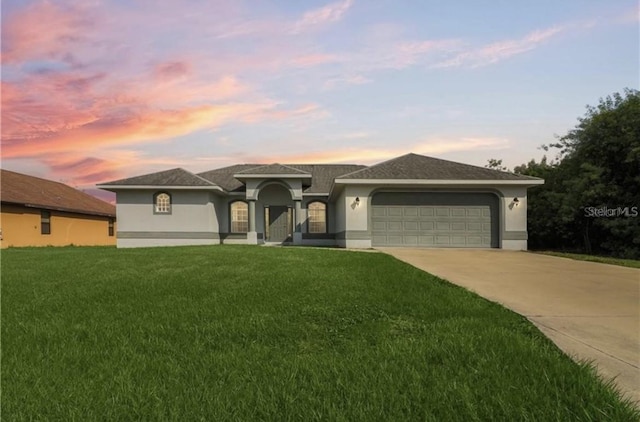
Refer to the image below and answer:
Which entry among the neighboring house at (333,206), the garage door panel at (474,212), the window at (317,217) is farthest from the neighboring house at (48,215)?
the garage door panel at (474,212)

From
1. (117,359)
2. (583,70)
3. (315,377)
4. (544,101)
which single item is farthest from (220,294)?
(544,101)

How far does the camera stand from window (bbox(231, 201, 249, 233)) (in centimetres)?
2373

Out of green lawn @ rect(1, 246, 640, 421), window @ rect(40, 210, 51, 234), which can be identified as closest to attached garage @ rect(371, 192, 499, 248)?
green lawn @ rect(1, 246, 640, 421)

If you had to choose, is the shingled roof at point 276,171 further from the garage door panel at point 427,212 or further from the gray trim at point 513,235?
the gray trim at point 513,235

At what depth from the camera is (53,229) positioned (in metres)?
26.5

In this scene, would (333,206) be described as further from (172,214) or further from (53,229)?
(53,229)

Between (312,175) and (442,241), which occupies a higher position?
(312,175)

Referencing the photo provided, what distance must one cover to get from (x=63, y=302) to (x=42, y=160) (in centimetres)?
1036

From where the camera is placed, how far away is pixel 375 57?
11930 millimetres

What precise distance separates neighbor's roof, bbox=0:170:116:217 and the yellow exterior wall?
1.84 ft

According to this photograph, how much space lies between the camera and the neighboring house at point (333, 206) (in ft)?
61.0

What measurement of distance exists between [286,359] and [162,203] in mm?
20154

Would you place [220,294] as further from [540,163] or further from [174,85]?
[540,163]

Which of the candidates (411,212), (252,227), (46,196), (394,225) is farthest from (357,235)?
(46,196)
